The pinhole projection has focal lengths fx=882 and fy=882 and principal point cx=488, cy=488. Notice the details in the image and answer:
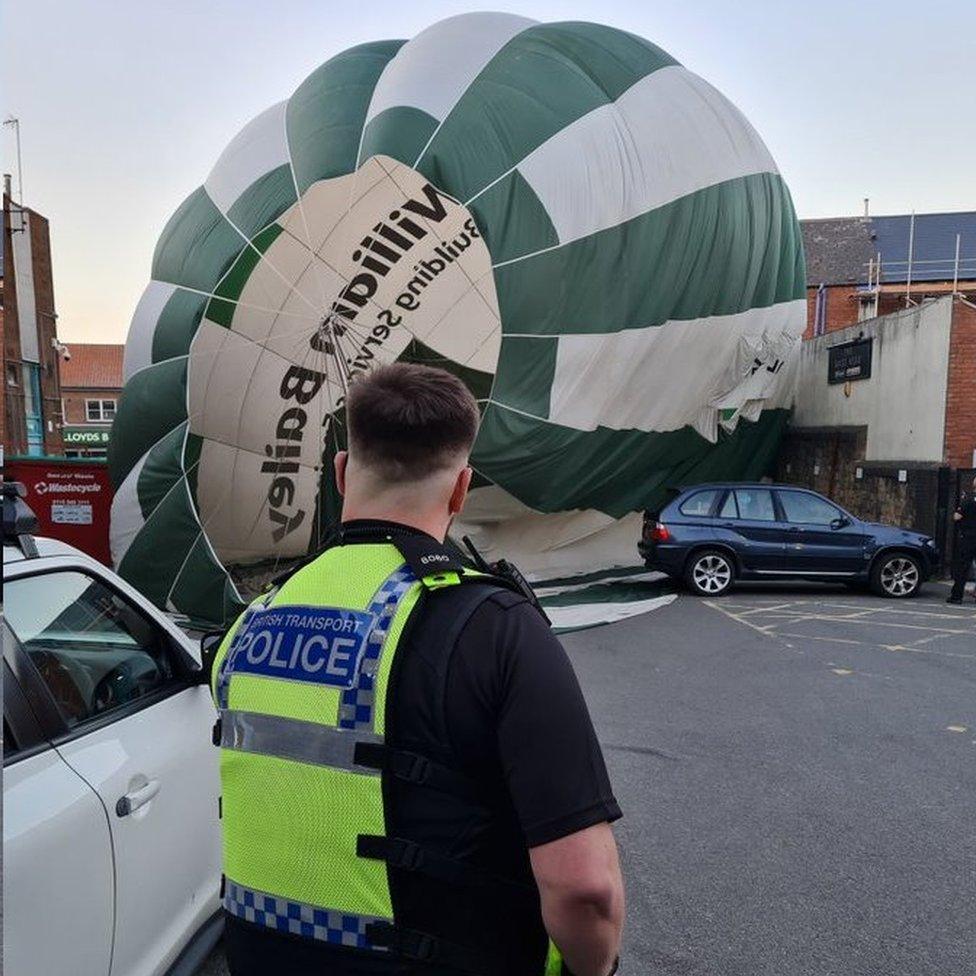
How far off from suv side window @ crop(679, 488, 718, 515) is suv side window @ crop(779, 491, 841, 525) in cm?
94

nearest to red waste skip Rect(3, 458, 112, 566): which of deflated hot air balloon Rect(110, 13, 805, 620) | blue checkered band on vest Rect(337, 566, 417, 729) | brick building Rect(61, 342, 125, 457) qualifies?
deflated hot air balloon Rect(110, 13, 805, 620)

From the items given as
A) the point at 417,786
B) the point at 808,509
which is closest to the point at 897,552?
the point at 808,509

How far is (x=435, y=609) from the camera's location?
4.79ft

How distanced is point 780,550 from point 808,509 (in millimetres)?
697

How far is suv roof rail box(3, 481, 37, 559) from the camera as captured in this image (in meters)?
2.50

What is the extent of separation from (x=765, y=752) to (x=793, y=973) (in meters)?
2.43

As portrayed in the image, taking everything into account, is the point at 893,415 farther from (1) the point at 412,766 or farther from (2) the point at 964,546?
(1) the point at 412,766

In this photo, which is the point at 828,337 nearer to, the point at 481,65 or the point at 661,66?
the point at 661,66

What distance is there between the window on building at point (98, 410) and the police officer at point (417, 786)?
62.9 m

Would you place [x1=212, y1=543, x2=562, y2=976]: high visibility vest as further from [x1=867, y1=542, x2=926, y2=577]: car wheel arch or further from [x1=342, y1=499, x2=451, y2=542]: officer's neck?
[x1=867, y1=542, x2=926, y2=577]: car wheel arch

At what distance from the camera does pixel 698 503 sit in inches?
450

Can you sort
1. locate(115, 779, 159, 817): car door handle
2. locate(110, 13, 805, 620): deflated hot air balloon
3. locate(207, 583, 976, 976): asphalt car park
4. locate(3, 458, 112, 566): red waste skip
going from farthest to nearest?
locate(3, 458, 112, 566): red waste skip, locate(110, 13, 805, 620): deflated hot air balloon, locate(207, 583, 976, 976): asphalt car park, locate(115, 779, 159, 817): car door handle

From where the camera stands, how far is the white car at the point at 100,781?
80.4 inches

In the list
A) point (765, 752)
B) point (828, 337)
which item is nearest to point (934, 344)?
point (828, 337)
